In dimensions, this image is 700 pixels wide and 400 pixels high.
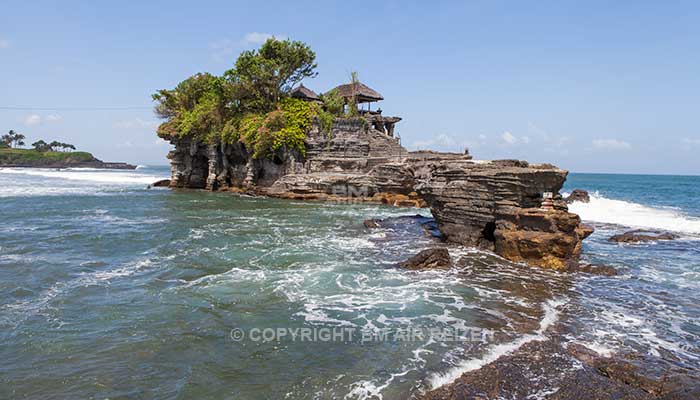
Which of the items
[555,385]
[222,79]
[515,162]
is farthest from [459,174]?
[222,79]

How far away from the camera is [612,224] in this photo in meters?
22.9

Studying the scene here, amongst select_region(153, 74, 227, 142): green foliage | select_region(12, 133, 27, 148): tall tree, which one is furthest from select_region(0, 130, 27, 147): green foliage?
select_region(153, 74, 227, 142): green foliage

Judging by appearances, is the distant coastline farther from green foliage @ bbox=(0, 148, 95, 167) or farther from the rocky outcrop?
the rocky outcrop

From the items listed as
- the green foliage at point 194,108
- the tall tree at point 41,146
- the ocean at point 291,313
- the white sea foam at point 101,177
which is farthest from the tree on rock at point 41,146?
the ocean at point 291,313

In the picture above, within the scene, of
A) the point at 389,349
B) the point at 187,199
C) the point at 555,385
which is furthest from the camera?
the point at 187,199

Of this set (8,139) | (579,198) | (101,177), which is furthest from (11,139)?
(579,198)

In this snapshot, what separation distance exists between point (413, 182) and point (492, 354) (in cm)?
2302

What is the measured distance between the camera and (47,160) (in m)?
101

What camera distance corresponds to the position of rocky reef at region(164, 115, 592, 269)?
1329cm

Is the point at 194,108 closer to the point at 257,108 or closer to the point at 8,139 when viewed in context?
the point at 257,108

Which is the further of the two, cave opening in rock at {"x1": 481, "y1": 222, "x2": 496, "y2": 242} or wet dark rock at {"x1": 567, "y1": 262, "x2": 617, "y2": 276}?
cave opening in rock at {"x1": 481, "y1": 222, "x2": 496, "y2": 242}

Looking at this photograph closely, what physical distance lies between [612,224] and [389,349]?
70.0 feet

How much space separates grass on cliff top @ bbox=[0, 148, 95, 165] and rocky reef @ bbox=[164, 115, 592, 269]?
275 feet

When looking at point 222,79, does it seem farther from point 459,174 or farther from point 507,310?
point 507,310
